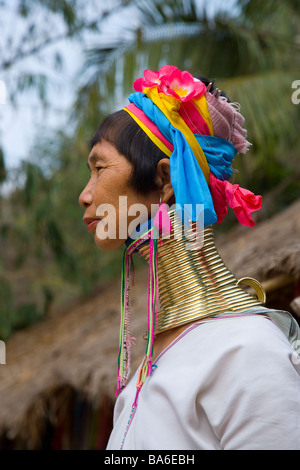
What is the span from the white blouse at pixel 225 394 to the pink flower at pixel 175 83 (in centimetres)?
67

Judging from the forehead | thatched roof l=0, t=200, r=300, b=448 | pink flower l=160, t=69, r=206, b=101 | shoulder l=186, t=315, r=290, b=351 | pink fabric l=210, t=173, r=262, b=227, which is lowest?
thatched roof l=0, t=200, r=300, b=448

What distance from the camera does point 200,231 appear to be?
1.65 m

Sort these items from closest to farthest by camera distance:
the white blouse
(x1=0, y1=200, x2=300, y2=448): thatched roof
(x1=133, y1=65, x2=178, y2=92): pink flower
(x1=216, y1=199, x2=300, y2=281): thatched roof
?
the white blouse < (x1=133, y1=65, x2=178, y2=92): pink flower < (x1=216, y1=199, x2=300, y2=281): thatched roof < (x1=0, y1=200, x2=300, y2=448): thatched roof

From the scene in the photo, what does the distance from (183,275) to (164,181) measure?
283mm

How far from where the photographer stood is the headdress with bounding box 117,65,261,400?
1.59 meters

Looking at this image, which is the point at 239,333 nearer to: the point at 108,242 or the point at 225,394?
the point at 225,394

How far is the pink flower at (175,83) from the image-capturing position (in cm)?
168

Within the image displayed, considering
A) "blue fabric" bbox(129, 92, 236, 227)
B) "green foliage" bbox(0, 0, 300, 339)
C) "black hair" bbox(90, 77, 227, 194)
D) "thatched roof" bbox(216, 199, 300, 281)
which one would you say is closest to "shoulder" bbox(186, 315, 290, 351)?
"blue fabric" bbox(129, 92, 236, 227)

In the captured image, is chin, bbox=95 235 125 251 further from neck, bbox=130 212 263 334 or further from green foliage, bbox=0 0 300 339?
green foliage, bbox=0 0 300 339

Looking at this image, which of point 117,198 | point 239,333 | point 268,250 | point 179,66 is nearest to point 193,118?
point 117,198

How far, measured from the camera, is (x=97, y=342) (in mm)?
5164

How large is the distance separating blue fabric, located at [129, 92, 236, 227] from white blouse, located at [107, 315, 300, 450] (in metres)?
0.31

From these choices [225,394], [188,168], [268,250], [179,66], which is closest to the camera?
[225,394]

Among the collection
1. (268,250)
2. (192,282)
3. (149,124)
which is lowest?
(268,250)
